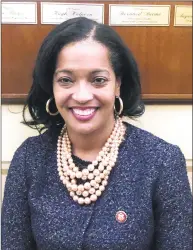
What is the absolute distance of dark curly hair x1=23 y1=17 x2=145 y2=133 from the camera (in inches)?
38.2

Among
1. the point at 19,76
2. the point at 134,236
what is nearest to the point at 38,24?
the point at 19,76

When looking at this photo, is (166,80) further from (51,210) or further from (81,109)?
(51,210)

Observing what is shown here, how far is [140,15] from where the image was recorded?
1.29 meters

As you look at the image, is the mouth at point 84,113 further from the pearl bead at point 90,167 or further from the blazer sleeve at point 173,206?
the blazer sleeve at point 173,206

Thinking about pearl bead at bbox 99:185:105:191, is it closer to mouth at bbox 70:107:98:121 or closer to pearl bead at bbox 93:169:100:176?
pearl bead at bbox 93:169:100:176

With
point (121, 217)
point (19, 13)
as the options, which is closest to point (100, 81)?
point (121, 217)

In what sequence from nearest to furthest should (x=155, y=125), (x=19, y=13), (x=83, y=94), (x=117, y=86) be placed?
(x=83, y=94) → (x=117, y=86) → (x=19, y=13) → (x=155, y=125)

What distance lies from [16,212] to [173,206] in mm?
460

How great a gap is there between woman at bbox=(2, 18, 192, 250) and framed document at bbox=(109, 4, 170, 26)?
11.9 inches

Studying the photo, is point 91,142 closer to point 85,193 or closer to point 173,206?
point 85,193

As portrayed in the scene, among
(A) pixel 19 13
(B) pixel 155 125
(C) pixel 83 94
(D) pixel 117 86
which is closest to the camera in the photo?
(C) pixel 83 94

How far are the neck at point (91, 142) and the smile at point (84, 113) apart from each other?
0.29ft

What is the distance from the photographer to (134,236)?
0.98 metres

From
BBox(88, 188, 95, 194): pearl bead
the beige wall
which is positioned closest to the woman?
BBox(88, 188, 95, 194): pearl bead
